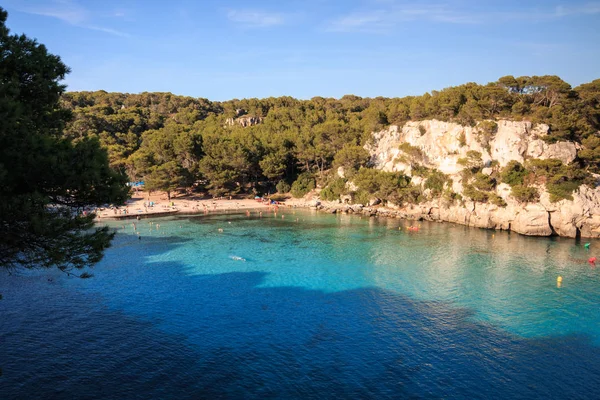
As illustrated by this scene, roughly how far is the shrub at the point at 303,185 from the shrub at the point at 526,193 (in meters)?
33.4

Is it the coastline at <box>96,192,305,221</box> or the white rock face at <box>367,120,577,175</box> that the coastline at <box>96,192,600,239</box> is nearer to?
the coastline at <box>96,192,305,221</box>

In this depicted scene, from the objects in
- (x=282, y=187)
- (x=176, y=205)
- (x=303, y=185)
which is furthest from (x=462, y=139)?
(x=176, y=205)

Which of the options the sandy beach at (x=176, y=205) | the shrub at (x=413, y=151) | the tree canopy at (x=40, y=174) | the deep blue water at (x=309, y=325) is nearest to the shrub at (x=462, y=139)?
the shrub at (x=413, y=151)

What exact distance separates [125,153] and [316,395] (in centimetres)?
6396

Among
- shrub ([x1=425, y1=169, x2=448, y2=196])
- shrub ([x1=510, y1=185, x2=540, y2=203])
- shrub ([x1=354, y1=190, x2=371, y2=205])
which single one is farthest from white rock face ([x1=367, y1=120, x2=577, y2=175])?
shrub ([x1=354, y1=190, x2=371, y2=205])

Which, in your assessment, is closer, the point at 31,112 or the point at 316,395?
the point at 31,112

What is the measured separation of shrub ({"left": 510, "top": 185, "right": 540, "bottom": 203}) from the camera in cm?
4225

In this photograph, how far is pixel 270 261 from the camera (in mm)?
32875

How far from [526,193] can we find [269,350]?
36.0 m

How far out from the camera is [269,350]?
18016 millimetres

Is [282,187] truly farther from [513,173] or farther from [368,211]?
[513,173]

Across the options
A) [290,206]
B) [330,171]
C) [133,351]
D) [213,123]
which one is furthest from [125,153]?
[133,351]

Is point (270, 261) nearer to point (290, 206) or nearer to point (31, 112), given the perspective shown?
point (31, 112)

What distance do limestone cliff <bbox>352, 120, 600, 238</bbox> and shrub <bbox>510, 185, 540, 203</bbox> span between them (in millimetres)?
504
